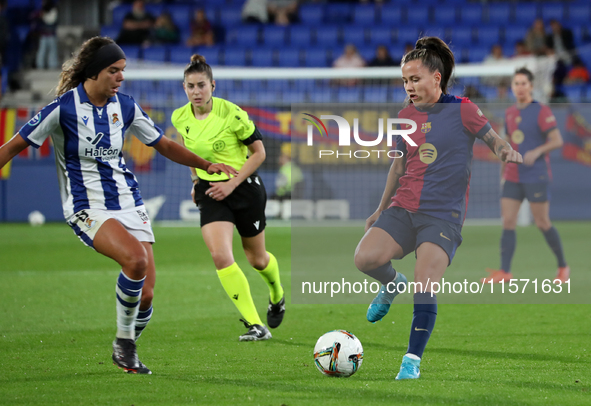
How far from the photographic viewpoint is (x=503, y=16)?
69.0 ft

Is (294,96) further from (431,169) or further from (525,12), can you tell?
(431,169)

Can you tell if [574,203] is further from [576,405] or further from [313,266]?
[576,405]

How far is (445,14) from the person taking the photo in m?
20.9

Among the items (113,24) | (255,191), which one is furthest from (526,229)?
(113,24)

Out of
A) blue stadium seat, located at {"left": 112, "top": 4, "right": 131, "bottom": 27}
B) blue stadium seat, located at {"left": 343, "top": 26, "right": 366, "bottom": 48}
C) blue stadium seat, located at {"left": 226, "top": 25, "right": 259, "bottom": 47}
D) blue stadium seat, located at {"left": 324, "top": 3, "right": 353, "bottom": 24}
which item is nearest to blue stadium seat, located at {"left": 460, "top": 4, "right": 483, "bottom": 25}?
blue stadium seat, located at {"left": 343, "top": 26, "right": 366, "bottom": 48}

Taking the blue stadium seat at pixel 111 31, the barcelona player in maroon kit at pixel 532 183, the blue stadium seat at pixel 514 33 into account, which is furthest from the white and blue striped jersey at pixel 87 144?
the blue stadium seat at pixel 514 33

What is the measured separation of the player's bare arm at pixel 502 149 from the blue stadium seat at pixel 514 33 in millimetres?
16561

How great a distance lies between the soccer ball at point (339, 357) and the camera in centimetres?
437

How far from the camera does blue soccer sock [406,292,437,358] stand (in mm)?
4234

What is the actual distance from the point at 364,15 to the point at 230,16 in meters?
3.79

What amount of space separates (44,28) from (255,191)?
1575 cm

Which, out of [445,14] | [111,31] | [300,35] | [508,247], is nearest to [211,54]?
[300,35]

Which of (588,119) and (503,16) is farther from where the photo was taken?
(503,16)

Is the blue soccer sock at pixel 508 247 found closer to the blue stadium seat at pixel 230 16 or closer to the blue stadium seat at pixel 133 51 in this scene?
the blue stadium seat at pixel 133 51
